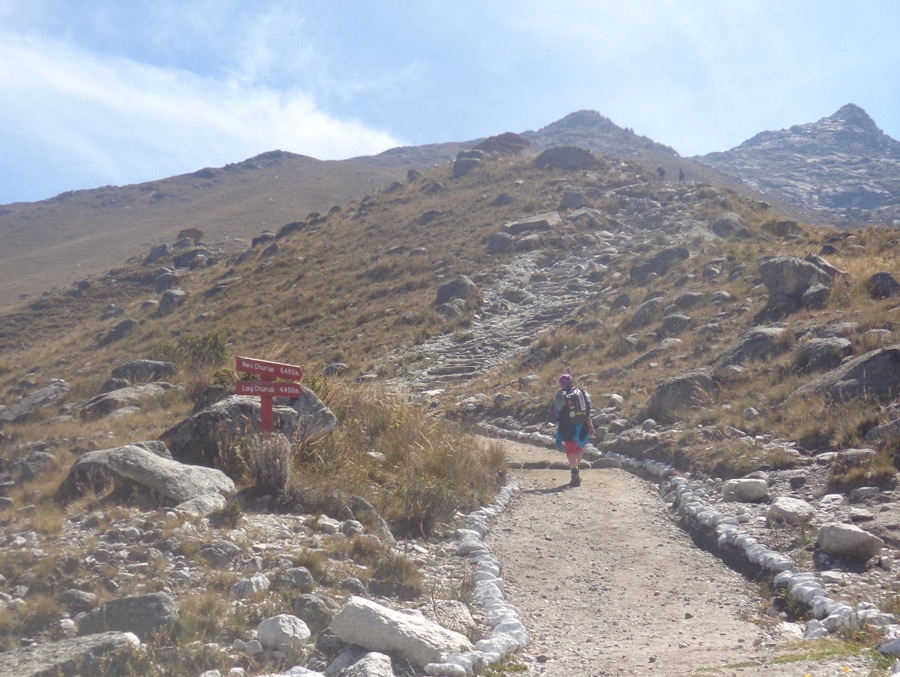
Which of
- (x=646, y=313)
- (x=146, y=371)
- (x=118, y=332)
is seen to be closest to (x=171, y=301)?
(x=118, y=332)

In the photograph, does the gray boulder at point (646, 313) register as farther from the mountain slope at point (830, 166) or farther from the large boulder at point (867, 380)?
the mountain slope at point (830, 166)

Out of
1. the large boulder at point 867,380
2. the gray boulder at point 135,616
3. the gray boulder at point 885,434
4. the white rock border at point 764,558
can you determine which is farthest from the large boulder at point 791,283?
the gray boulder at point 135,616

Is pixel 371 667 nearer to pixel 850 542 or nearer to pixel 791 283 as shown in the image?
pixel 850 542

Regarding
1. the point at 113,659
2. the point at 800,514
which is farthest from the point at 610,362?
the point at 113,659

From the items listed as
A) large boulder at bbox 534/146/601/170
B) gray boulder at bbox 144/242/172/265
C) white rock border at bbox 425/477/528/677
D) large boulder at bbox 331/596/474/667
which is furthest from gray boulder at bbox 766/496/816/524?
gray boulder at bbox 144/242/172/265

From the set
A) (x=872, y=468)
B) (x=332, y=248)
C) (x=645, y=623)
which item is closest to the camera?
(x=645, y=623)

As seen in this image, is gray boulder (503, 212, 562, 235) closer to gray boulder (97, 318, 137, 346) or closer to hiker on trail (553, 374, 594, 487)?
gray boulder (97, 318, 137, 346)

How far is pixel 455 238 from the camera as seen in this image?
36.9 m

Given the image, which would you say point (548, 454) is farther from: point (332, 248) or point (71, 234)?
point (71, 234)

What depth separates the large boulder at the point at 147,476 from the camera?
637 centimetres

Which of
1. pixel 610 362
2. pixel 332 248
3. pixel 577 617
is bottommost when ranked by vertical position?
pixel 577 617

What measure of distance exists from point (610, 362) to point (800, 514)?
32.5ft

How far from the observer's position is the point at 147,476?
638 centimetres

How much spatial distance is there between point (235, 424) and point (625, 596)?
463 cm
